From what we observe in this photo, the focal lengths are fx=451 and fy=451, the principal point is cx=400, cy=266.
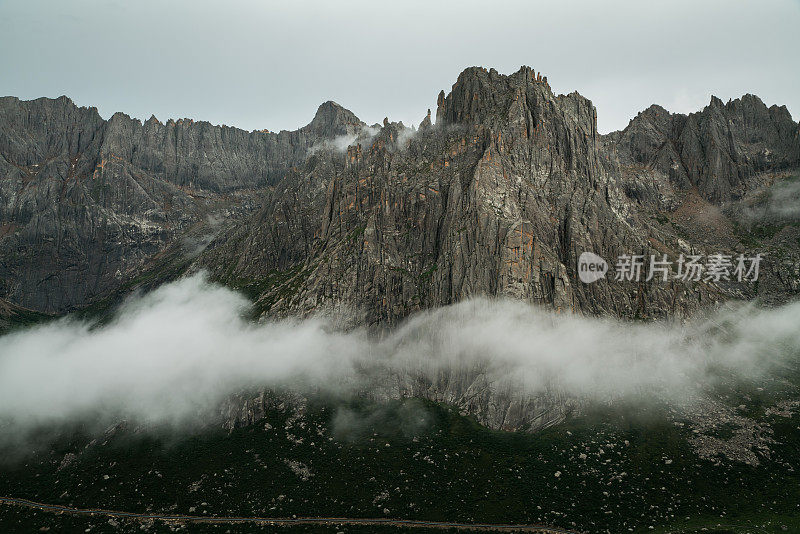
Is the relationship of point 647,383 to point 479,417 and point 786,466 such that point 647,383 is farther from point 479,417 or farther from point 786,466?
point 479,417

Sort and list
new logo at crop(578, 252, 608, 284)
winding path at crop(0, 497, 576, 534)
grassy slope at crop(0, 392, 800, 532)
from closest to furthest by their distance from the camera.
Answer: grassy slope at crop(0, 392, 800, 532)
winding path at crop(0, 497, 576, 534)
new logo at crop(578, 252, 608, 284)

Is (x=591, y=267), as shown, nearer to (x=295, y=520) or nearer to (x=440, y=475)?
(x=440, y=475)

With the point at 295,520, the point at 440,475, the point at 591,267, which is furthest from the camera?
the point at 591,267

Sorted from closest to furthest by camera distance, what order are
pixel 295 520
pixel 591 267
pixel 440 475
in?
pixel 295 520 < pixel 440 475 < pixel 591 267

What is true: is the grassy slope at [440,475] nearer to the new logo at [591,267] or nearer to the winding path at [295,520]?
the winding path at [295,520]

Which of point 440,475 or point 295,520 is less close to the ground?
point 440,475

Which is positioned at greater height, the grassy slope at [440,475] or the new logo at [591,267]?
the new logo at [591,267]

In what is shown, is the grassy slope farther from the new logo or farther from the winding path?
the new logo

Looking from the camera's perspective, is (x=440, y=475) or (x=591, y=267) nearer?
(x=440, y=475)

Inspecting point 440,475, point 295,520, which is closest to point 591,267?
point 440,475

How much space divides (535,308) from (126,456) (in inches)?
6321

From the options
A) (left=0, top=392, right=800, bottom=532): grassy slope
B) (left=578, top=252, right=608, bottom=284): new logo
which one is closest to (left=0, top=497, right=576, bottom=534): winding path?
(left=0, top=392, right=800, bottom=532): grassy slope

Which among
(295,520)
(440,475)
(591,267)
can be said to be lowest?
(295,520)

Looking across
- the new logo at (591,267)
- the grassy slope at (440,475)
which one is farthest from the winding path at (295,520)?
the new logo at (591,267)
